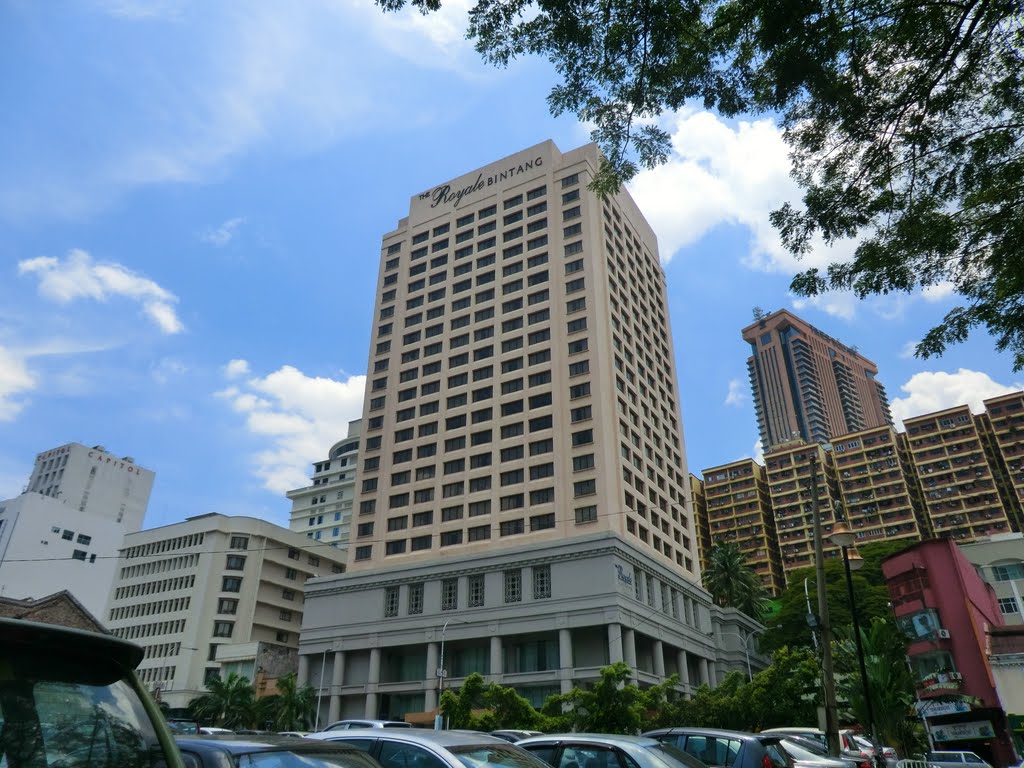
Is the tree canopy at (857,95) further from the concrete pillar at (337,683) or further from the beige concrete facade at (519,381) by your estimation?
the concrete pillar at (337,683)

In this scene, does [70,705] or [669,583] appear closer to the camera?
[70,705]

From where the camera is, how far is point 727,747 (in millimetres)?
11195

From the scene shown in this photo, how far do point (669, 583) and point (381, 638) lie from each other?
883 inches

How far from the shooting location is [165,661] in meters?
67.2

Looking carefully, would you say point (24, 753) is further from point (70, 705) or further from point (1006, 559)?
point (1006, 559)

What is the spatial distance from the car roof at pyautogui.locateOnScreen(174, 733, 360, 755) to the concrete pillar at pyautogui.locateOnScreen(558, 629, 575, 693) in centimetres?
4319

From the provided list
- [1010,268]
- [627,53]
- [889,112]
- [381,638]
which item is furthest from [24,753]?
[381,638]

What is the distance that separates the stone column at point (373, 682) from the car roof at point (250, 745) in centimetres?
5035

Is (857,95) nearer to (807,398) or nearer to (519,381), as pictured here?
(519,381)

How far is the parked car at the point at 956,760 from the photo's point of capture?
75.3 feet

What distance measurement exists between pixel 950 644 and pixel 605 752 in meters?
36.4

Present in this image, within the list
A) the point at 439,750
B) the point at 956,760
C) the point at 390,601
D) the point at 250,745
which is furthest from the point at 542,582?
the point at 250,745

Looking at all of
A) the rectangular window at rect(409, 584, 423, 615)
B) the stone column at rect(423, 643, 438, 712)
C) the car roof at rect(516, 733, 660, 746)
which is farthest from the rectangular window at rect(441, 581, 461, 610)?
the car roof at rect(516, 733, 660, 746)

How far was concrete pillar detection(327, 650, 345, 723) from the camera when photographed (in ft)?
172
